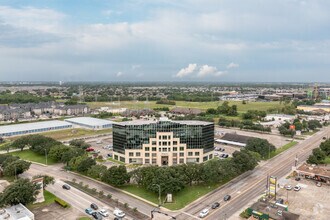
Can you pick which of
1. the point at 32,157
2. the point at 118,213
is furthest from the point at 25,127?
Result: the point at 118,213

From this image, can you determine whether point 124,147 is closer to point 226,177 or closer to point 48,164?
point 48,164

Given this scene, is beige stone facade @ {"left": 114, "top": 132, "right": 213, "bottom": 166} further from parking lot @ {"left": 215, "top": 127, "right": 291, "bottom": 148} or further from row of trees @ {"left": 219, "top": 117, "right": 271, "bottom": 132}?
row of trees @ {"left": 219, "top": 117, "right": 271, "bottom": 132}

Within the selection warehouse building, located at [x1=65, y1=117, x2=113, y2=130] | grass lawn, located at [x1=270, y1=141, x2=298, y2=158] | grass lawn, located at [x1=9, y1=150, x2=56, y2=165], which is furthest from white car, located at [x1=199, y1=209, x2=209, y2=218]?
warehouse building, located at [x1=65, y1=117, x2=113, y2=130]

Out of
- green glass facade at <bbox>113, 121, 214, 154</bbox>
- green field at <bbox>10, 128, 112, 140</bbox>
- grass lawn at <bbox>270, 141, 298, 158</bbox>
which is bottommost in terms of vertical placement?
grass lawn at <bbox>270, 141, 298, 158</bbox>

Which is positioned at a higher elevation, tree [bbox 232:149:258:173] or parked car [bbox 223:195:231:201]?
tree [bbox 232:149:258:173]

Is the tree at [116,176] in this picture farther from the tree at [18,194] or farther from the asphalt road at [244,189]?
the asphalt road at [244,189]

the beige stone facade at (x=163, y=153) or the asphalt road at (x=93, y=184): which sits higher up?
the beige stone facade at (x=163, y=153)

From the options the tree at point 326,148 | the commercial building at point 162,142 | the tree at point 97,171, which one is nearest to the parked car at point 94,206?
the tree at point 97,171
